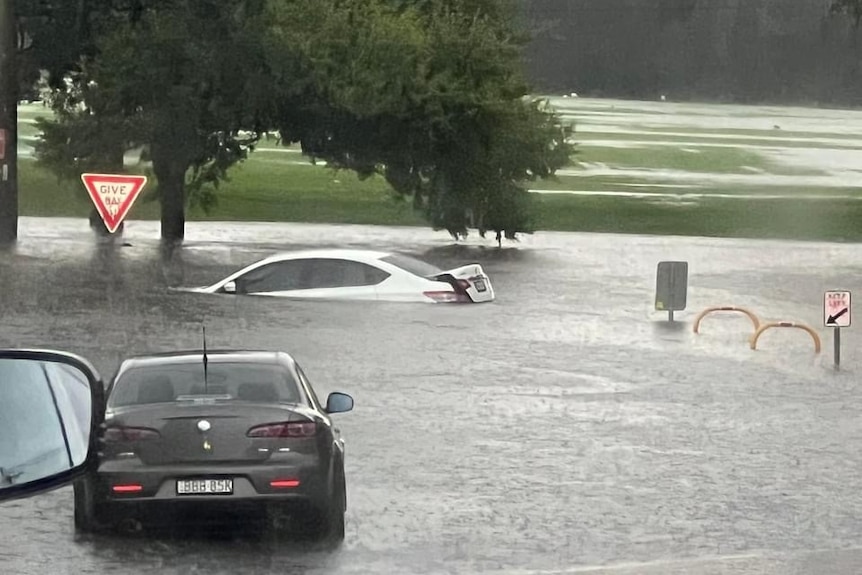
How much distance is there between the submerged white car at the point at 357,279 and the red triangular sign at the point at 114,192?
2.60 meters

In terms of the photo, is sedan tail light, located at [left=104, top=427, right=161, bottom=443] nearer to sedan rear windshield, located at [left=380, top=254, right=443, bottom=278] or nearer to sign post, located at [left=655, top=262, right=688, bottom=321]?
sign post, located at [left=655, top=262, right=688, bottom=321]

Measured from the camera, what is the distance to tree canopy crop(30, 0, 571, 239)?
4006cm

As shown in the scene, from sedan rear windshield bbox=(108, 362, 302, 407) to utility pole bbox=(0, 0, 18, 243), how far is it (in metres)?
25.2

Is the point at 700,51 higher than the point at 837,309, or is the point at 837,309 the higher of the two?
the point at 700,51

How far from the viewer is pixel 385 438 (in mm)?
15414

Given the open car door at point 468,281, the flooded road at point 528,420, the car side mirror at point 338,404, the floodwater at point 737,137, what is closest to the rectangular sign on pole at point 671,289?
the flooded road at point 528,420

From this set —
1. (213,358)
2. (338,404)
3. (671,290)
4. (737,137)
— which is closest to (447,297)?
(671,290)

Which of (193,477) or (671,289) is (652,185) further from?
(193,477)

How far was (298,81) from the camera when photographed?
3991cm

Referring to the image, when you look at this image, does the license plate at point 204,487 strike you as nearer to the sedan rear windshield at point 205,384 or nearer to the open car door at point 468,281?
the sedan rear windshield at point 205,384

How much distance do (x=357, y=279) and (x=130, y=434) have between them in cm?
1778

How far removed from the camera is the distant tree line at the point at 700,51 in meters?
71.3

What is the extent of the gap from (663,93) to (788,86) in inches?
218

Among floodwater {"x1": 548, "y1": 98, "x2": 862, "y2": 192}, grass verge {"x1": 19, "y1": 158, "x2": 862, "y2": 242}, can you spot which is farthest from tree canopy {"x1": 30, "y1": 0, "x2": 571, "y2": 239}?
floodwater {"x1": 548, "y1": 98, "x2": 862, "y2": 192}
